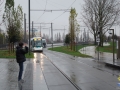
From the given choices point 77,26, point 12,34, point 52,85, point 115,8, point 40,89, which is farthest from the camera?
point 115,8

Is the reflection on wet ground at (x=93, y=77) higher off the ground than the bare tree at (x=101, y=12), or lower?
lower

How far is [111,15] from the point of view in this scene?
50188mm

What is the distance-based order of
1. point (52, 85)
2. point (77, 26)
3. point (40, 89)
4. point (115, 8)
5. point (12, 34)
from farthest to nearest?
point (115, 8)
point (77, 26)
point (12, 34)
point (52, 85)
point (40, 89)

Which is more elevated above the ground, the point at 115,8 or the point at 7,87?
the point at 115,8

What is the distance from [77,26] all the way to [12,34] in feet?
64.0

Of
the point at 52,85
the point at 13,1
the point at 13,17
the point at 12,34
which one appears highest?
the point at 13,1

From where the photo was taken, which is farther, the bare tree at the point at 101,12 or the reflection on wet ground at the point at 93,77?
the bare tree at the point at 101,12

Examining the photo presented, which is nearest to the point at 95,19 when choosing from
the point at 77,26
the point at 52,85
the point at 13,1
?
the point at 77,26

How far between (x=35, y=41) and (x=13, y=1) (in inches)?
678

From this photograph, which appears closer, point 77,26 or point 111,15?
point 77,26

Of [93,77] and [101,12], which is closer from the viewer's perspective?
[93,77]

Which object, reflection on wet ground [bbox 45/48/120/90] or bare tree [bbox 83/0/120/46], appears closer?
reflection on wet ground [bbox 45/48/120/90]

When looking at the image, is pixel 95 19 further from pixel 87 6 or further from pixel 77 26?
pixel 77 26

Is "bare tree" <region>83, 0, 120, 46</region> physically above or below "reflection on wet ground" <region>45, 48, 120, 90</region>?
above
